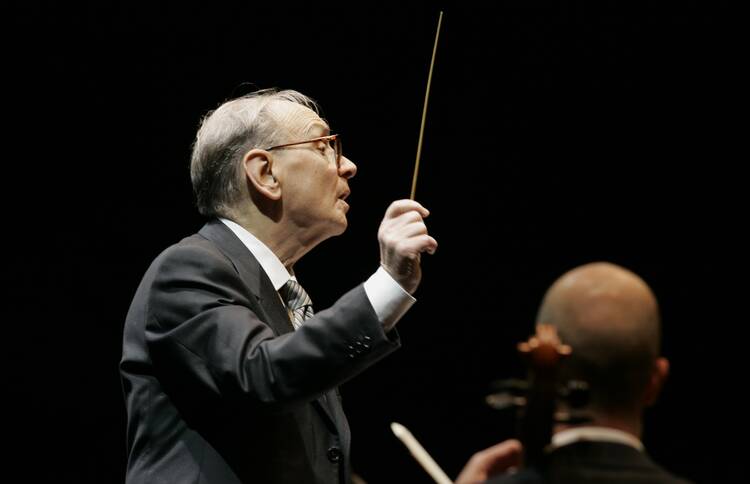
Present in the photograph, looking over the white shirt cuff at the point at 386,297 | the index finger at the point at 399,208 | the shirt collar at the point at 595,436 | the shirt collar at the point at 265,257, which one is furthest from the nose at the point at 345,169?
the shirt collar at the point at 595,436

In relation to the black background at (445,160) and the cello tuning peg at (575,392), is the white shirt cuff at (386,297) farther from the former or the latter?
the black background at (445,160)

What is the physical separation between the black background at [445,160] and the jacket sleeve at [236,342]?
1.81m

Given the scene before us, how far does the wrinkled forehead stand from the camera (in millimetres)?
2699

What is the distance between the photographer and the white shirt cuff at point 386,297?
2127mm

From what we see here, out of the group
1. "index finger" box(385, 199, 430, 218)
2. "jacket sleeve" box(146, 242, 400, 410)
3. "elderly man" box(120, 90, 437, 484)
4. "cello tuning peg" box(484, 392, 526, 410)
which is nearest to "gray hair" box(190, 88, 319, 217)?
"elderly man" box(120, 90, 437, 484)

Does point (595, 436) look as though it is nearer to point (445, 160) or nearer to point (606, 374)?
point (606, 374)

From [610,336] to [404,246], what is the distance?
0.67 meters

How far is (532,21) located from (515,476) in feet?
8.74

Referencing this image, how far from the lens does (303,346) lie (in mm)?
2066

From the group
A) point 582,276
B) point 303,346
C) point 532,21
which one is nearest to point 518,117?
point 532,21

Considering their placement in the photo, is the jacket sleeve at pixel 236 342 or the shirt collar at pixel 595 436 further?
the jacket sleeve at pixel 236 342

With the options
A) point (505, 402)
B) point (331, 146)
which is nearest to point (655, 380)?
point (505, 402)

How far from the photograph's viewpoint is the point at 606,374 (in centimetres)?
156

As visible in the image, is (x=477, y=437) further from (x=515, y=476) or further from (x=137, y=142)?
(x=515, y=476)
